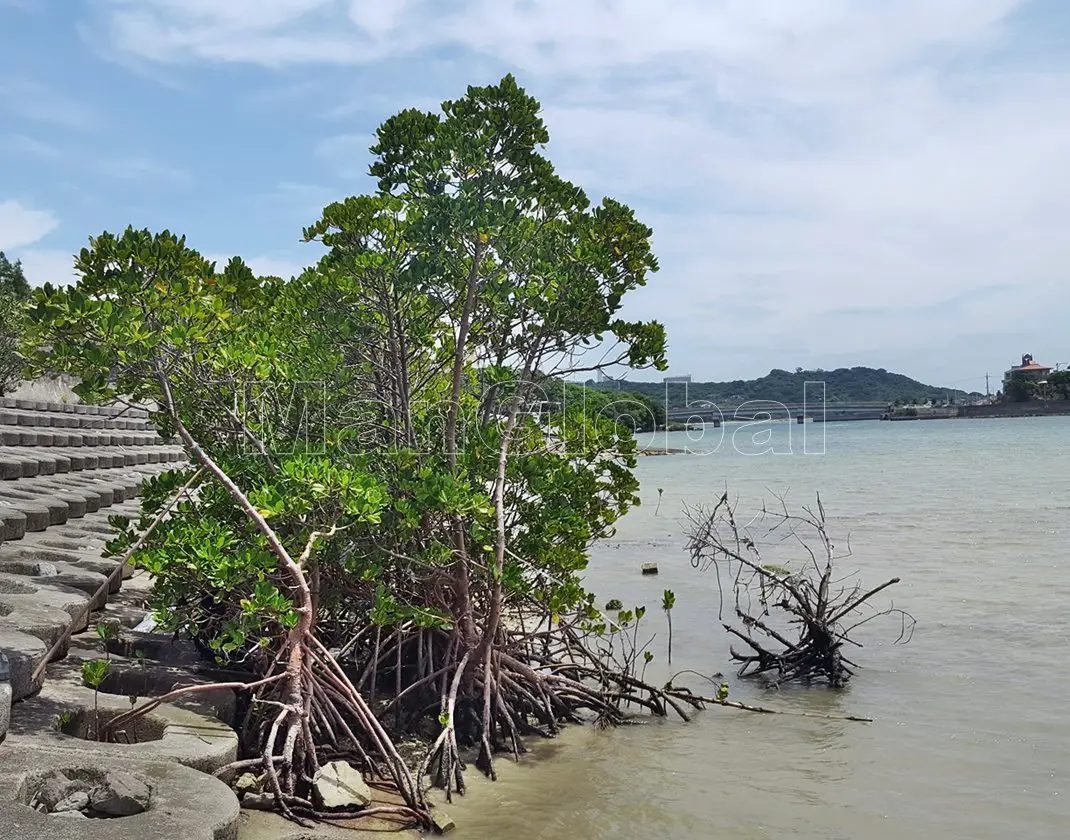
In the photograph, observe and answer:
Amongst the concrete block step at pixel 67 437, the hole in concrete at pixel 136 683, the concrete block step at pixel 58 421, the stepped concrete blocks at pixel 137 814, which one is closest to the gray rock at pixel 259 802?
the stepped concrete blocks at pixel 137 814

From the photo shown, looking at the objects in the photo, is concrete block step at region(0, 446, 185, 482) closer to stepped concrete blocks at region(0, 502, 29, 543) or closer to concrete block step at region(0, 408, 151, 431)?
concrete block step at region(0, 408, 151, 431)

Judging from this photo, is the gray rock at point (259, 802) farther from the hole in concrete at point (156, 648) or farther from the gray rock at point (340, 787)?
the hole in concrete at point (156, 648)

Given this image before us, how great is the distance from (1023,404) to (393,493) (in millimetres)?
116253

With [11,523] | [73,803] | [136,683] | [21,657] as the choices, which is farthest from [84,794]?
[11,523]

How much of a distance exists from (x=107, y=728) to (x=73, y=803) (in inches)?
Result: 46.0

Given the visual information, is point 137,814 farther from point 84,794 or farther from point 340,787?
point 340,787

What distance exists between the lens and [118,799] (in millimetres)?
4105

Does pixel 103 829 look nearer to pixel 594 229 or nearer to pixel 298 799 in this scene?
pixel 298 799

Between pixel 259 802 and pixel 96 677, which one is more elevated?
pixel 96 677

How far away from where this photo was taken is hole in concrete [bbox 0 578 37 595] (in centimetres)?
649

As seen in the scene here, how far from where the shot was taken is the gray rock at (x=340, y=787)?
17.0 ft

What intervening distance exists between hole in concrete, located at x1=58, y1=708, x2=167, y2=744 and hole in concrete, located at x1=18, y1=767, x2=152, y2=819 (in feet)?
2.82

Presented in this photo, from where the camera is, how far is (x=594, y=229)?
6930 mm

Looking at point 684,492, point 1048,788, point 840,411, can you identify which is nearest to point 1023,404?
point 840,411
